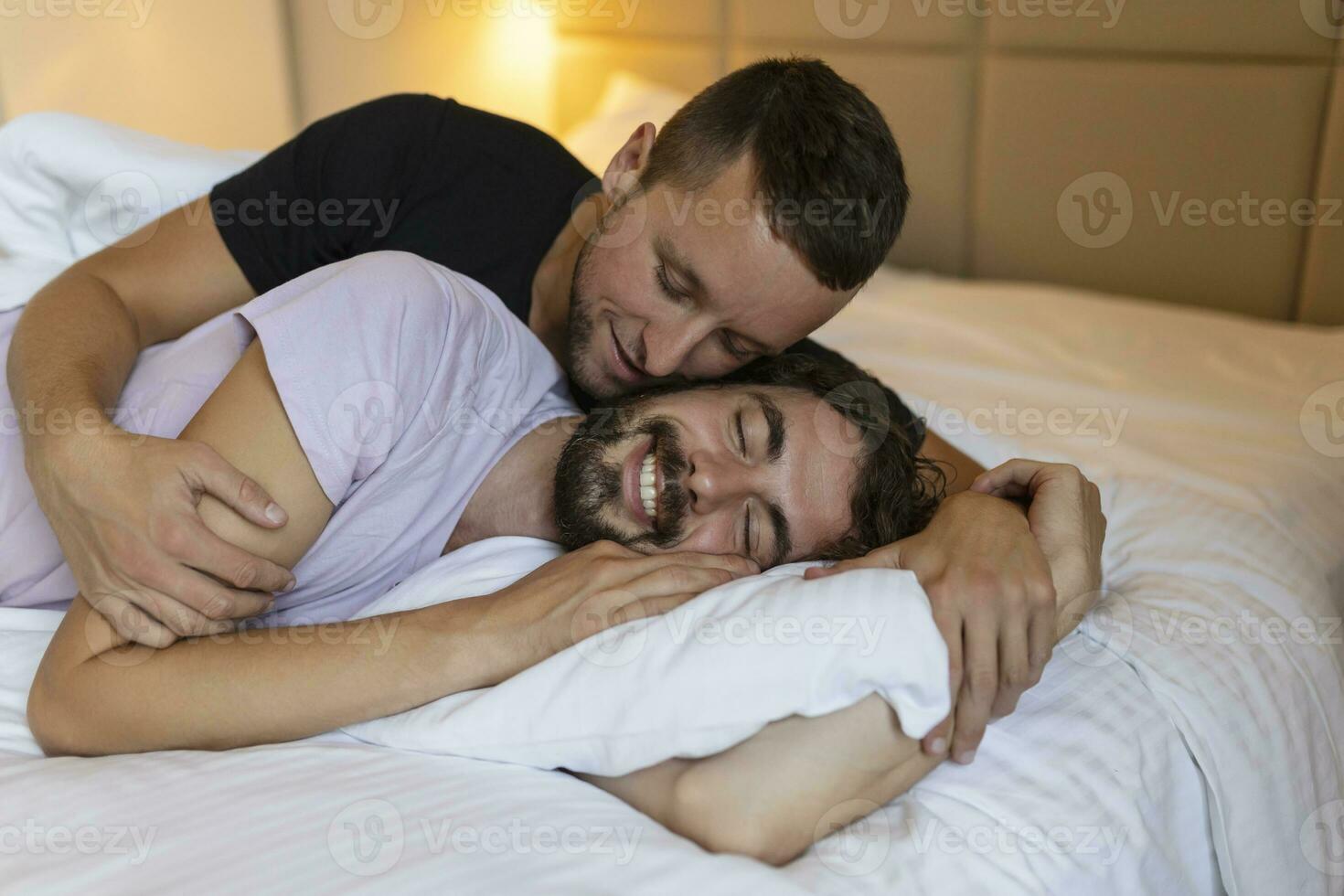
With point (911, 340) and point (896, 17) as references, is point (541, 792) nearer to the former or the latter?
point (911, 340)

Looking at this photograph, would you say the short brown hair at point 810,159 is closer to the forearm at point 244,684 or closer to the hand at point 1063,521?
the hand at point 1063,521

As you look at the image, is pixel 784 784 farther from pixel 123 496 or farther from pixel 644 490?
pixel 123 496

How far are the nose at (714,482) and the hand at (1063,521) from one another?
24cm

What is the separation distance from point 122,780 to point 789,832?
1.63ft

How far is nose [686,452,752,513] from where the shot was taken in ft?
3.64

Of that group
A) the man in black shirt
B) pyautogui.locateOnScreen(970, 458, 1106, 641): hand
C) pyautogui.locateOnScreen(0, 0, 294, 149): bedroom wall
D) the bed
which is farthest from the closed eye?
pyautogui.locateOnScreen(0, 0, 294, 149): bedroom wall

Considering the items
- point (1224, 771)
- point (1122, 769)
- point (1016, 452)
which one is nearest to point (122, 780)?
point (1122, 769)

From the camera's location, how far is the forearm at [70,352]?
1062 millimetres

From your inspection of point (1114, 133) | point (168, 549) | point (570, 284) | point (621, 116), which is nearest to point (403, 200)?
point (570, 284)

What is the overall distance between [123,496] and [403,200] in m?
0.65

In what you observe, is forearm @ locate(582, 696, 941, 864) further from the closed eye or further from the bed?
the closed eye

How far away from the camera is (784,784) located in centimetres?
81

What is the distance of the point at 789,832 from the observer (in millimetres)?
811

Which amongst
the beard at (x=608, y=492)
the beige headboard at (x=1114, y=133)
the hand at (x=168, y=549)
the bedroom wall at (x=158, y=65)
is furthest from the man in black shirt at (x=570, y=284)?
the bedroom wall at (x=158, y=65)
